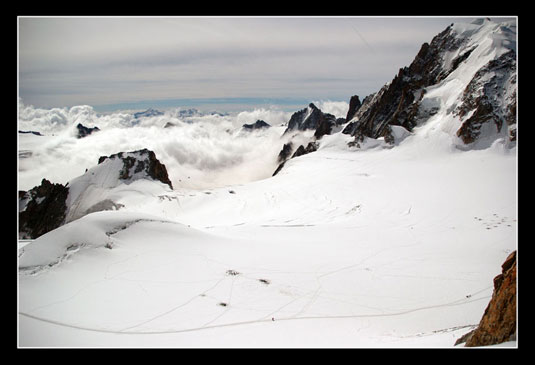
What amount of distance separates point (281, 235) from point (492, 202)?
20536 millimetres

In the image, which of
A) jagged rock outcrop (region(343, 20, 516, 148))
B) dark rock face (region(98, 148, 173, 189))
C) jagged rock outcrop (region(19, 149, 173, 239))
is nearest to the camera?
jagged rock outcrop (region(343, 20, 516, 148))

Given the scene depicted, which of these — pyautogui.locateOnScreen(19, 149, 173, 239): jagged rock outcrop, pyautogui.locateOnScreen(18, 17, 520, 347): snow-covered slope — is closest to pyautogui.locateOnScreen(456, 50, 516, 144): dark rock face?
pyautogui.locateOnScreen(18, 17, 520, 347): snow-covered slope

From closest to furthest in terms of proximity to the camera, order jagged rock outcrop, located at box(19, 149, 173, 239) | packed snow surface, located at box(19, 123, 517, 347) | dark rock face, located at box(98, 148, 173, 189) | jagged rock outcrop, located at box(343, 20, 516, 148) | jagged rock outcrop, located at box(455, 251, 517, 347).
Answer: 1. jagged rock outcrop, located at box(455, 251, 517, 347)
2. packed snow surface, located at box(19, 123, 517, 347)
3. jagged rock outcrop, located at box(343, 20, 516, 148)
4. jagged rock outcrop, located at box(19, 149, 173, 239)
5. dark rock face, located at box(98, 148, 173, 189)

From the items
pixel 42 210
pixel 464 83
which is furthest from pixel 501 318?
pixel 42 210

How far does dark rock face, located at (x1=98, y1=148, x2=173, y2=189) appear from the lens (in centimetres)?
7100

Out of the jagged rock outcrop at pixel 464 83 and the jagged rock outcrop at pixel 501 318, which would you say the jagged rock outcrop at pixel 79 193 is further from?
the jagged rock outcrop at pixel 501 318

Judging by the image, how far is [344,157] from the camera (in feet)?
198

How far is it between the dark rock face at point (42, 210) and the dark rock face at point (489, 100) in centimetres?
8026

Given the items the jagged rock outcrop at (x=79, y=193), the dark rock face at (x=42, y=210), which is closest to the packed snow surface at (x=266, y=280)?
the jagged rock outcrop at (x=79, y=193)

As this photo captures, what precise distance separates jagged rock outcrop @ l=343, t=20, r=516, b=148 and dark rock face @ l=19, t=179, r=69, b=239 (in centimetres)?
6697

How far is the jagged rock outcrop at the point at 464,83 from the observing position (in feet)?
163

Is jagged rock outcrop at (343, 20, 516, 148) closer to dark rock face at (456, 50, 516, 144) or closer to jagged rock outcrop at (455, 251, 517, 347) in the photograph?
dark rock face at (456, 50, 516, 144)
